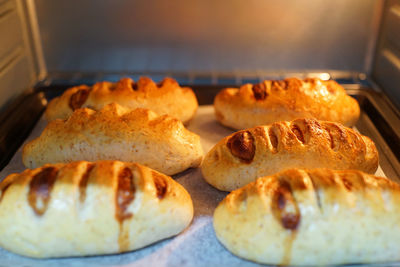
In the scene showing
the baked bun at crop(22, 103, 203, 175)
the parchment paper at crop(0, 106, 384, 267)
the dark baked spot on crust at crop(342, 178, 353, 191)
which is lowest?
the parchment paper at crop(0, 106, 384, 267)

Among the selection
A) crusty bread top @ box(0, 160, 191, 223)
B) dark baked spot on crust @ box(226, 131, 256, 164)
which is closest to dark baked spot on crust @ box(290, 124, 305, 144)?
dark baked spot on crust @ box(226, 131, 256, 164)

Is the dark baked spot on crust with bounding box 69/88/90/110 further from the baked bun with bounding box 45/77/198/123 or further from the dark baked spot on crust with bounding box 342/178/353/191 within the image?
the dark baked spot on crust with bounding box 342/178/353/191

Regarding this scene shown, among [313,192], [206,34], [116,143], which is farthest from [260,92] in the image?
[313,192]

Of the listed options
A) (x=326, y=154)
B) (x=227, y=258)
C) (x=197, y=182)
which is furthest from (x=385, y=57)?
(x=227, y=258)

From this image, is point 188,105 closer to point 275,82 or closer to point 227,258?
point 275,82

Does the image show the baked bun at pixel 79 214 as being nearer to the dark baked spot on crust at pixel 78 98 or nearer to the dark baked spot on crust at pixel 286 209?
the dark baked spot on crust at pixel 286 209

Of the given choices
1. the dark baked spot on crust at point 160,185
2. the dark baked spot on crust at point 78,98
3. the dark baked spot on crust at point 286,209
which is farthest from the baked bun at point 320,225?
the dark baked spot on crust at point 78,98
